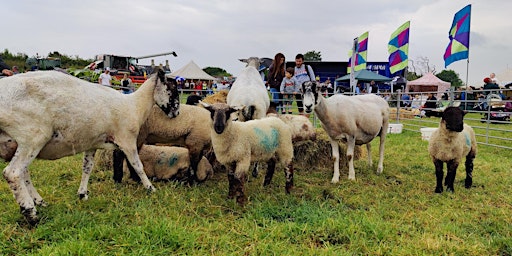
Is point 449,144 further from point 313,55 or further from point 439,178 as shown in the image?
point 313,55

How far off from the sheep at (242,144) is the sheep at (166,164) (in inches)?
43.9

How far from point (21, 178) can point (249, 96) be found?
3.85 metres

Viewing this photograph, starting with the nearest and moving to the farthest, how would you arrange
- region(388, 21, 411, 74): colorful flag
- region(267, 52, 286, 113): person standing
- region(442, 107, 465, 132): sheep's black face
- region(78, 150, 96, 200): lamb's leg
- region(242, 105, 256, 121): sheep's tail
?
region(78, 150, 96, 200): lamb's leg
region(442, 107, 465, 132): sheep's black face
region(242, 105, 256, 121): sheep's tail
region(267, 52, 286, 113): person standing
region(388, 21, 411, 74): colorful flag

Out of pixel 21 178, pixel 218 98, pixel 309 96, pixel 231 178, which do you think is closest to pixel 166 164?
pixel 231 178

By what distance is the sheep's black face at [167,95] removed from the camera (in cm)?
531

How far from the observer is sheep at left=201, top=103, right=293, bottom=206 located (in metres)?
4.56

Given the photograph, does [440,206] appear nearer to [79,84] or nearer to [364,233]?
[364,233]

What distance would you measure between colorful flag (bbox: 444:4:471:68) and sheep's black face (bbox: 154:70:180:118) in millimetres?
10394

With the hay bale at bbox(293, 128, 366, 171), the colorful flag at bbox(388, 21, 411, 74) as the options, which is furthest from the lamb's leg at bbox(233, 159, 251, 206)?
the colorful flag at bbox(388, 21, 411, 74)

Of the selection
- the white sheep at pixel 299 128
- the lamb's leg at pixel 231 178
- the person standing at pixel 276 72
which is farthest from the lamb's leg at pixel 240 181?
the person standing at pixel 276 72

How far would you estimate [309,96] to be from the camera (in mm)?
6035

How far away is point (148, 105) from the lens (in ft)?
16.9

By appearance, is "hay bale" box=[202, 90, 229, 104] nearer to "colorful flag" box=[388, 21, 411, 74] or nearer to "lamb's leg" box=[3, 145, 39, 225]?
"lamb's leg" box=[3, 145, 39, 225]

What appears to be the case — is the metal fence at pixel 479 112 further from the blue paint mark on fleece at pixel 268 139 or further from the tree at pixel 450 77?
the tree at pixel 450 77
